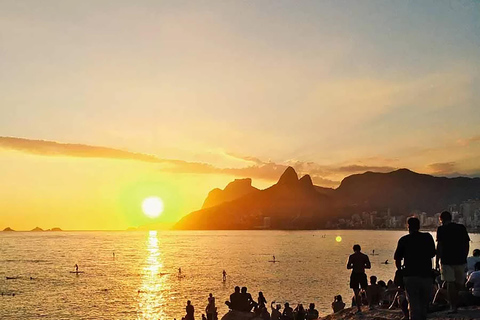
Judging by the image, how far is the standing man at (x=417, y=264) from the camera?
875 cm

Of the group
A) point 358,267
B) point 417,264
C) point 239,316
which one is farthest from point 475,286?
point 239,316

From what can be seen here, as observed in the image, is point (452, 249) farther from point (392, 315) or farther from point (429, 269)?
point (392, 315)

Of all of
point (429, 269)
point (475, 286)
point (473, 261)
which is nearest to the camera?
point (429, 269)

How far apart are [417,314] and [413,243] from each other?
154cm

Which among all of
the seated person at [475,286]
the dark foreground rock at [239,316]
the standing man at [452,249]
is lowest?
the dark foreground rock at [239,316]

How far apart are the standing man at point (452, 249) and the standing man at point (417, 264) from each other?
79.8 inches

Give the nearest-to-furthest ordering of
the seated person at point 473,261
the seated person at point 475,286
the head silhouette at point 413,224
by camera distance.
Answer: the head silhouette at point 413,224 < the seated person at point 475,286 < the seated person at point 473,261

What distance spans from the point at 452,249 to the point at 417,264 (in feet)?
8.16

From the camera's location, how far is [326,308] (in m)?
42.0

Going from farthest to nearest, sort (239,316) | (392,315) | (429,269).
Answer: (239,316) < (392,315) < (429,269)

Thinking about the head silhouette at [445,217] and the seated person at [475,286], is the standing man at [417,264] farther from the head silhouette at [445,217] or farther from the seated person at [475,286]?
the seated person at [475,286]

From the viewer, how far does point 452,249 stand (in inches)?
417

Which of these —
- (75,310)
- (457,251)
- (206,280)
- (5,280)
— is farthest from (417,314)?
(5,280)

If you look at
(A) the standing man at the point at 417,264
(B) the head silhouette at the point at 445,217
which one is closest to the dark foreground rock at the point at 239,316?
(B) the head silhouette at the point at 445,217
